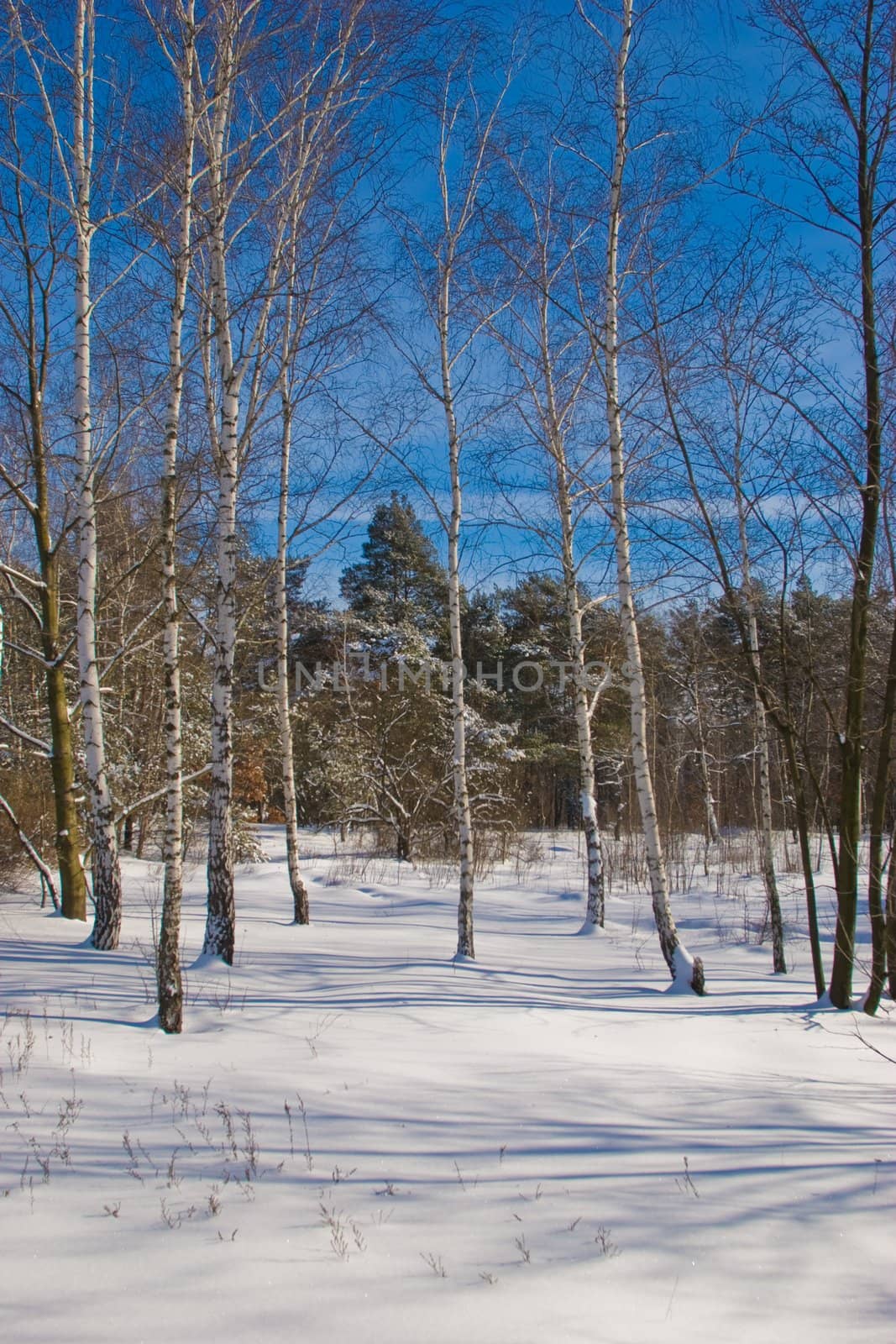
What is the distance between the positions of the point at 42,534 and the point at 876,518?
8.32 m

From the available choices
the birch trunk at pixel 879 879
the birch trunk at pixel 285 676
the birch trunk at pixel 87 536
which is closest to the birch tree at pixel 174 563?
the birch trunk at pixel 87 536

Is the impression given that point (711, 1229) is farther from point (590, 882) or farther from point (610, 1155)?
point (590, 882)

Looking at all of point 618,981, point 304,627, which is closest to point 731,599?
point 618,981

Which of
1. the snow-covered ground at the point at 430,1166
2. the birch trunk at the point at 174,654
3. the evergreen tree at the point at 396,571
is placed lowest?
the snow-covered ground at the point at 430,1166

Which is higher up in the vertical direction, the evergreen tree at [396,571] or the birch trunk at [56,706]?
the evergreen tree at [396,571]

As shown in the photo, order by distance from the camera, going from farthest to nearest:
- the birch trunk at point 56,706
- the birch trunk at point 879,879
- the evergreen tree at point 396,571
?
1. the evergreen tree at point 396,571
2. the birch trunk at point 56,706
3. the birch trunk at point 879,879

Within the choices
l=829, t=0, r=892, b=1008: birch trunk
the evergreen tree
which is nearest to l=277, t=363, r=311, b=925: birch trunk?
l=829, t=0, r=892, b=1008: birch trunk

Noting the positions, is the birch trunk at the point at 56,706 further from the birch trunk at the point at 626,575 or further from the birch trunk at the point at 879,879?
the birch trunk at the point at 879,879

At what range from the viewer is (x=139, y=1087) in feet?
13.3

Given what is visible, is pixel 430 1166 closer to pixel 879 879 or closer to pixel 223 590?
pixel 879 879

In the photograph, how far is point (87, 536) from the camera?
764 centimetres

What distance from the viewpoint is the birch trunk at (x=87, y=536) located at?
743 centimetres

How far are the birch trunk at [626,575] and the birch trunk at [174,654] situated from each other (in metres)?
3.92

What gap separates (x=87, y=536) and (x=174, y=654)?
2894 millimetres
